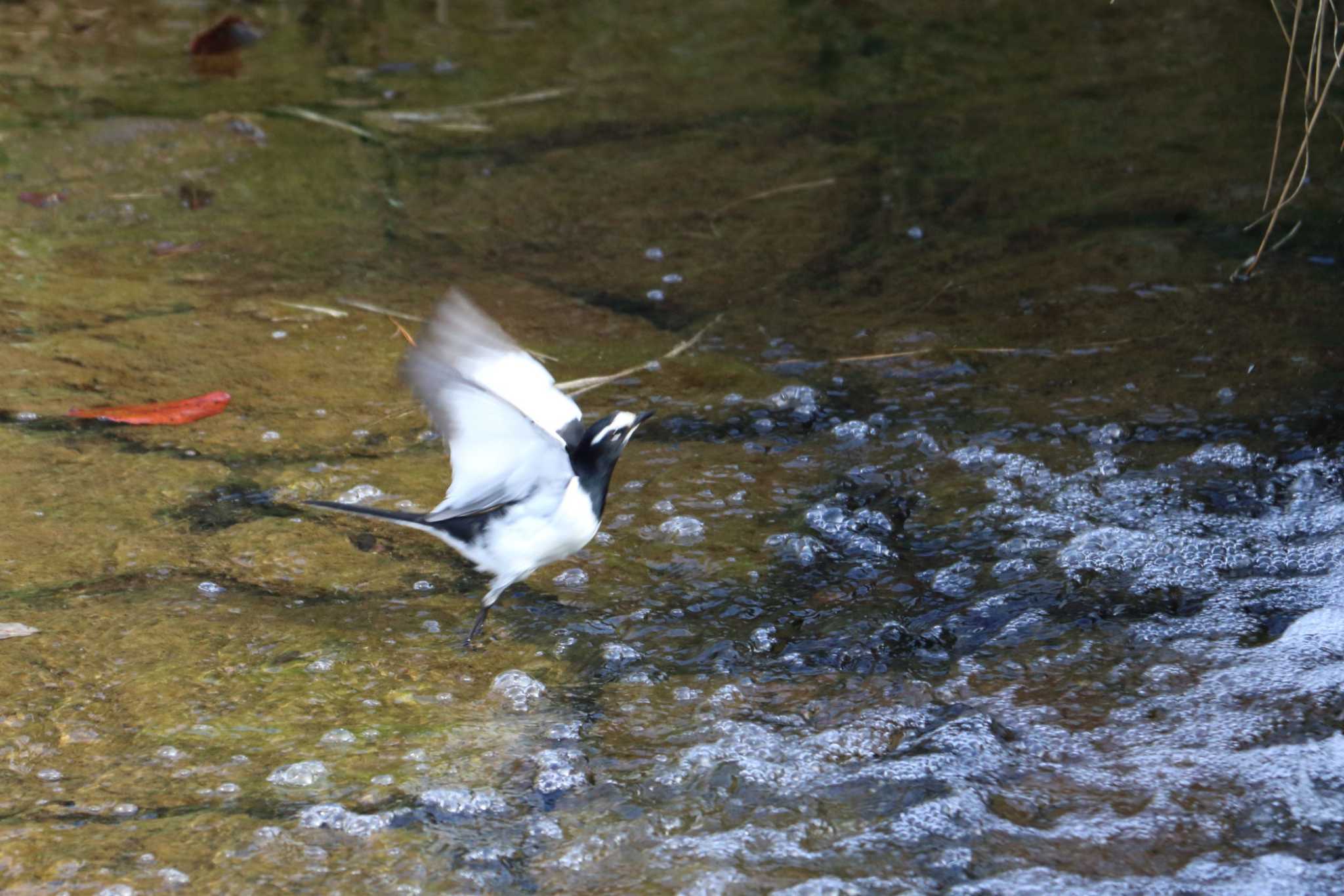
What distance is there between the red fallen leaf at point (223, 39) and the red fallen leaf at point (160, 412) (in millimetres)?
2847

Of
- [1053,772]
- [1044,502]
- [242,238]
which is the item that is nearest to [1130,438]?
[1044,502]

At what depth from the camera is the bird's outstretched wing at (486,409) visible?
85.0 inches

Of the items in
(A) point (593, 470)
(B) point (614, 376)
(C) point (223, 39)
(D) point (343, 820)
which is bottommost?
(D) point (343, 820)

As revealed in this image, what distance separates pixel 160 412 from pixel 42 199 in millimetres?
→ 1493

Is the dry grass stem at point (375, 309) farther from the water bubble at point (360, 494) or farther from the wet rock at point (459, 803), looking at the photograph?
the wet rock at point (459, 803)

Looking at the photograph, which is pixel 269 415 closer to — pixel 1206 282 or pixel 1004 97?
pixel 1206 282

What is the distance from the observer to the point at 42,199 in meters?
4.04

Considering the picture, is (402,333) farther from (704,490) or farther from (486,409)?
(486,409)

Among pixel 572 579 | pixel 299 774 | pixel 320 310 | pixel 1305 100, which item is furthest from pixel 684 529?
pixel 1305 100

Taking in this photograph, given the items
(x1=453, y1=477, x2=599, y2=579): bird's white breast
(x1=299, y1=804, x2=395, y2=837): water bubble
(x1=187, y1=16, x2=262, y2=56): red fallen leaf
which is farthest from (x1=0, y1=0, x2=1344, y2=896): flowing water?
(x1=187, y1=16, x2=262, y2=56): red fallen leaf

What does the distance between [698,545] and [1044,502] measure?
742mm

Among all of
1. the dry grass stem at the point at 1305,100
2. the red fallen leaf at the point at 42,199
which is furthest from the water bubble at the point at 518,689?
the red fallen leaf at the point at 42,199

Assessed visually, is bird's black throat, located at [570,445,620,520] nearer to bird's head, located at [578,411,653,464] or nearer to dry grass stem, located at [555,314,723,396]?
bird's head, located at [578,411,653,464]

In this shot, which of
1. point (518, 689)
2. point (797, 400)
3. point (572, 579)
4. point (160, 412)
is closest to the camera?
point (518, 689)
